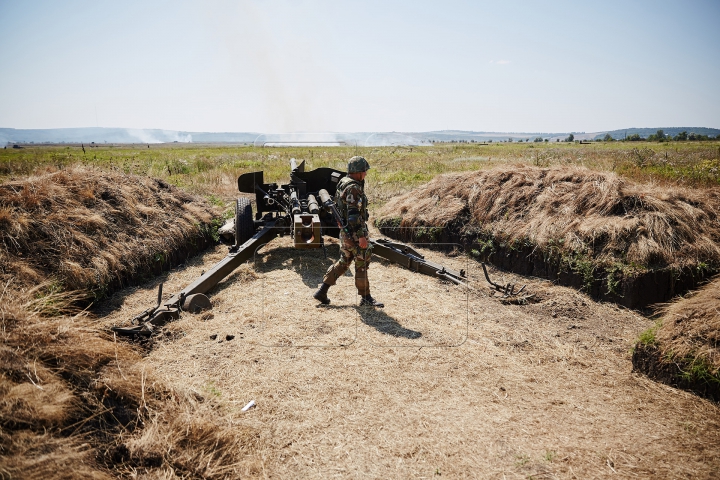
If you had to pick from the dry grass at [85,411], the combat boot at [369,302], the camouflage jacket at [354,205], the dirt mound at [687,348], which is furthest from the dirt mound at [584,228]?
the dry grass at [85,411]

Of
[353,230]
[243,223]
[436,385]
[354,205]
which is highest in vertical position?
[354,205]

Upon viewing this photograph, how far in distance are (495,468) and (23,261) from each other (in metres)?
5.64

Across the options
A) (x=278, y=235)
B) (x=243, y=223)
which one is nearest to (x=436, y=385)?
(x=278, y=235)

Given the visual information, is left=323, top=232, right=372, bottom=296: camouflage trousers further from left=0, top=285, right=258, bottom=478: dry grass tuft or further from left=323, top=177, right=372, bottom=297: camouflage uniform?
left=0, top=285, right=258, bottom=478: dry grass tuft

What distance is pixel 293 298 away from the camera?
5.93m

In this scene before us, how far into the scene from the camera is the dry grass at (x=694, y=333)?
3578 mm

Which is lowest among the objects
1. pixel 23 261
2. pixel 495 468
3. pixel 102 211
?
pixel 495 468

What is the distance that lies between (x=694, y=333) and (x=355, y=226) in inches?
143

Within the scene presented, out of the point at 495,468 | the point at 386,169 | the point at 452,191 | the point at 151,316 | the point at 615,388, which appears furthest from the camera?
the point at 386,169

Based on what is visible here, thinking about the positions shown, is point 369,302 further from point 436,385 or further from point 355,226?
point 436,385

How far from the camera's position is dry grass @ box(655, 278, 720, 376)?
11.7 ft

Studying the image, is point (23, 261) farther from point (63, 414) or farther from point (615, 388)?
point (615, 388)

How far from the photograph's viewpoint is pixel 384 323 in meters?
Result: 5.12

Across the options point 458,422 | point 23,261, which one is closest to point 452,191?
point 458,422
